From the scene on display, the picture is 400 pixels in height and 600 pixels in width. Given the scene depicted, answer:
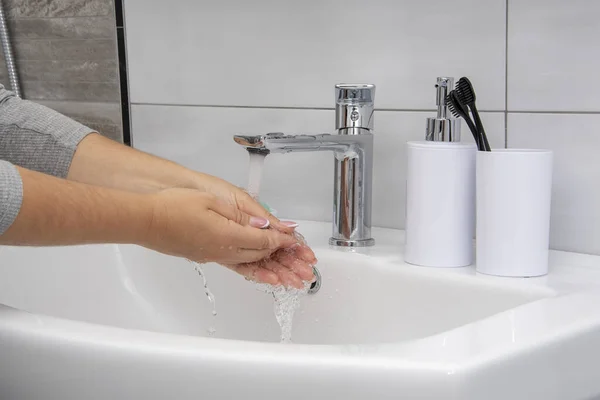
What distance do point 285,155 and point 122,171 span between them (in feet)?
0.96

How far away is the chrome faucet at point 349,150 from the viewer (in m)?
0.89

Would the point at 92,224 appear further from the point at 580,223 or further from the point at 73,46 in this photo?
the point at 73,46

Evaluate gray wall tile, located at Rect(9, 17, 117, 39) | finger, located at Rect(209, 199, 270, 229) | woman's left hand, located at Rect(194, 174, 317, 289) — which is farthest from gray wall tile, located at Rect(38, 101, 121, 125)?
finger, located at Rect(209, 199, 270, 229)

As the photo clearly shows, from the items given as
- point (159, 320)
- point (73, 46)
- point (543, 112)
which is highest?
point (73, 46)

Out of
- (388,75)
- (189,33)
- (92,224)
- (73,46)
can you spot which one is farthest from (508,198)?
(73,46)

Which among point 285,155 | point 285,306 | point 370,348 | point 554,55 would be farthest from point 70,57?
point 370,348

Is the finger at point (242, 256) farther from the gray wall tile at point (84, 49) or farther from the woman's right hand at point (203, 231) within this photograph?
the gray wall tile at point (84, 49)

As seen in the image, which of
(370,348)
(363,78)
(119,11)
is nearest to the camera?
(370,348)

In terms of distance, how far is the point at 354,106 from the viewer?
905mm

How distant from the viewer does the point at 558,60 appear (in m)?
0.87

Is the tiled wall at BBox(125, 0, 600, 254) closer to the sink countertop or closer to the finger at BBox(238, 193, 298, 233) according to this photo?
the sink countertop

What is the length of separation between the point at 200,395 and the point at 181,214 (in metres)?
0.16

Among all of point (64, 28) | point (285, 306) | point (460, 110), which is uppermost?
point (64, 28)

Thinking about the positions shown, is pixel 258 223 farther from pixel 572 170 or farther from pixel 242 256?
pixel 572 170
